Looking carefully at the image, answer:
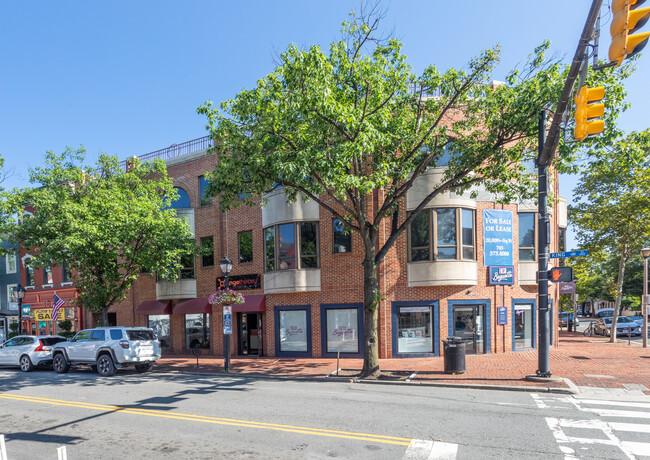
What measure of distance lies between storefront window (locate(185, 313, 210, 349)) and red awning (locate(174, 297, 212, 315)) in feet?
1.84

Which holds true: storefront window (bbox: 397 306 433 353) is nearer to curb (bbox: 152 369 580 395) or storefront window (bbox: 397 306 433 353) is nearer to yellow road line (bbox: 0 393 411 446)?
curb (bbox: 152 369 580 395)

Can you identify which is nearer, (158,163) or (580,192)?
(158,163)

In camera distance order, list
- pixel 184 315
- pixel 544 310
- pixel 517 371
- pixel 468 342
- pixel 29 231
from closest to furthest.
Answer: pixel 544 310, pixel 517 371, pixel 468 342, pixel 29 231, pixel 184 315

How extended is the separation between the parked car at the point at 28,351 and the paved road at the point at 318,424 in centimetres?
567

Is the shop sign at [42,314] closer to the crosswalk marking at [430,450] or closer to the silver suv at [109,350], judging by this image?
the silver suv at [109,350]

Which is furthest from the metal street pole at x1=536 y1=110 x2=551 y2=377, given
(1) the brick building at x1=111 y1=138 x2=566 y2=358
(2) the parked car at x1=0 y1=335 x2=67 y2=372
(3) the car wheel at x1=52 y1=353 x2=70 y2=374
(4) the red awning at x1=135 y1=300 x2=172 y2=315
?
(2) the parked car at x1=0 y1=335 x2=67 y2=372

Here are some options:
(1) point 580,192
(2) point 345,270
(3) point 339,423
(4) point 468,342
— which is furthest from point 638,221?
(3) point 339,423

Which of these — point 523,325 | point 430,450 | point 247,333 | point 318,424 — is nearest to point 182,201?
point 247,333

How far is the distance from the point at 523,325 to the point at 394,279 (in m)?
6.17

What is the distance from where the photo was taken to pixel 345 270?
18.8m

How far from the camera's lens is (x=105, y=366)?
16328mm

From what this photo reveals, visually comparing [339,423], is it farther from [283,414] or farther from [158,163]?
[158,163]

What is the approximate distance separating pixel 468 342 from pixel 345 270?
5728 mm

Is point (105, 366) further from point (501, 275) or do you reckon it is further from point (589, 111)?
point (589, 111)
